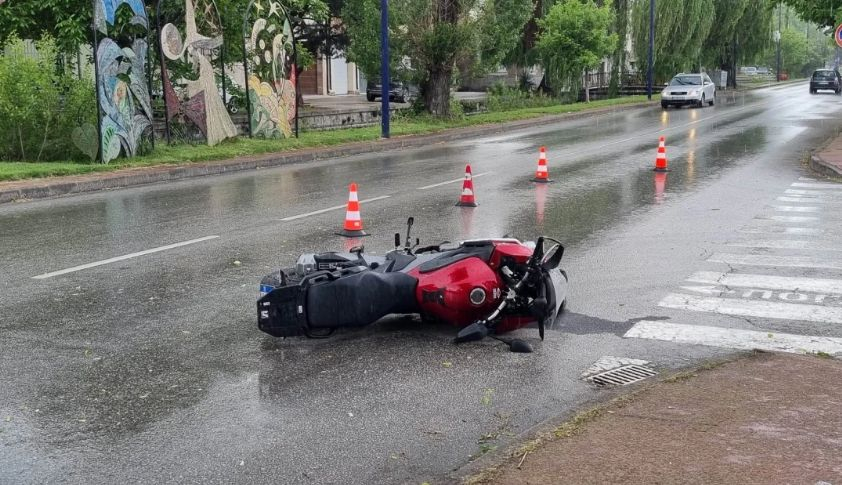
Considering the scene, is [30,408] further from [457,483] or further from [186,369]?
[457,483]

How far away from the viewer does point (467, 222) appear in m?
11.7

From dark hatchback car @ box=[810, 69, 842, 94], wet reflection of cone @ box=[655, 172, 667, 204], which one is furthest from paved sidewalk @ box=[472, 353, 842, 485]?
dark hatchback car @ box=[810, 69, 842, 94]

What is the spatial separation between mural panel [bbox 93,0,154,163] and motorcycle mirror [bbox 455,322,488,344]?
13080 mm

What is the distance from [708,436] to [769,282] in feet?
13.4

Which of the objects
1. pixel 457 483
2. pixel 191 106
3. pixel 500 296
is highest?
pixel 191 106

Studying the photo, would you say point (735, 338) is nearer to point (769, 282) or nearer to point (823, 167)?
point (769, 282)

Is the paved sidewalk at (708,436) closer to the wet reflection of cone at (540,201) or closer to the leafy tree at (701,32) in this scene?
the wet reflection of cone at (540,201)

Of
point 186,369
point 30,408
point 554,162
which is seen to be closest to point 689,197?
point 554,162

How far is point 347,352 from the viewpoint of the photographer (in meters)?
6.22

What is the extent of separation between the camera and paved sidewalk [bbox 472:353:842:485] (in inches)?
165

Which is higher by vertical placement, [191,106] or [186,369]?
[191,106]

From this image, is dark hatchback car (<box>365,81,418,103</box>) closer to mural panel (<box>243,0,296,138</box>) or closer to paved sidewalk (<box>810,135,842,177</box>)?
mural panel (<box>243,0,296,138</box>)

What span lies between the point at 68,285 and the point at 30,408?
121 inches

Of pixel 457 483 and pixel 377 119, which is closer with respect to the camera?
pixel 457 483
